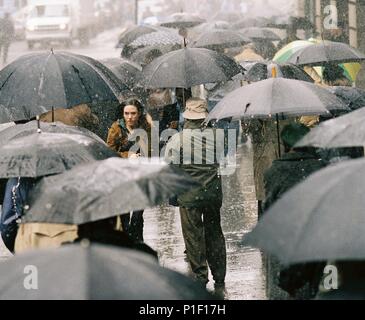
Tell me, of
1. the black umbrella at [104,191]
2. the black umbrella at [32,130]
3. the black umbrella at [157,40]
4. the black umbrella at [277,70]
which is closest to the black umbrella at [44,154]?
the black umbrella at [32,130]

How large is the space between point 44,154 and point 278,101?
8.34 feet

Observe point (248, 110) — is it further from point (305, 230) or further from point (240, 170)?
point (240, 170)

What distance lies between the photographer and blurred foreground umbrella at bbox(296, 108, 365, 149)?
17.4 feet

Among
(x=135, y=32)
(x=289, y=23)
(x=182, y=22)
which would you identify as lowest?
(x=289, y=23)

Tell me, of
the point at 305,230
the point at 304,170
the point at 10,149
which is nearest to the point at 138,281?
the point at 305,230

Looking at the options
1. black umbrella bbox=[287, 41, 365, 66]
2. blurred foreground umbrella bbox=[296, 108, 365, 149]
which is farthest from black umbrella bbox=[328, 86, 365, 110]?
blurred foreground umbrella bbox=[296, 108, 365, 149]

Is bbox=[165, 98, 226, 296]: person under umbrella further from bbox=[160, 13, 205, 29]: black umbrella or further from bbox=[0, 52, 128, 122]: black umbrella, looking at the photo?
bbox=[160, 13, 205, 29]: black umbrella

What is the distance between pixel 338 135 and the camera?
539 cm

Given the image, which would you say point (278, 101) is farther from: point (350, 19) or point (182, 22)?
point (350, 19)

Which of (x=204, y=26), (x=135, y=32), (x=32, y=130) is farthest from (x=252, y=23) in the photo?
(x=32, y=130)

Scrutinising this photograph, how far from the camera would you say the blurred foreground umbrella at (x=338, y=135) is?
17.4ft

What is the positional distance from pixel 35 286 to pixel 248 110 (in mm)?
4453

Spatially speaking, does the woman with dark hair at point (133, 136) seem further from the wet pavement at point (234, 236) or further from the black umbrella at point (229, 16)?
the black umbrella at point (229, 16)

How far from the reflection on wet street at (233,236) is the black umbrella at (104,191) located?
3589 mm
